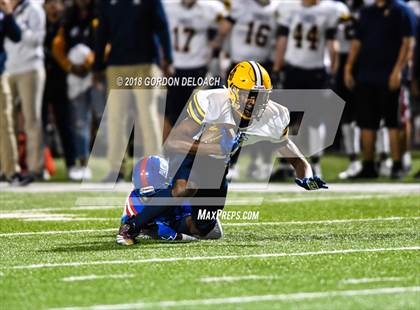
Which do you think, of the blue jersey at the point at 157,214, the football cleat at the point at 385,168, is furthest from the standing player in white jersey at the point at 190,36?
the blue jersey at the point at 157,214

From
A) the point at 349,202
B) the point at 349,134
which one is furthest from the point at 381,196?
the point at 349,134

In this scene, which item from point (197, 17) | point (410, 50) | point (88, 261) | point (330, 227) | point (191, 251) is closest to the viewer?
point (88, 261)

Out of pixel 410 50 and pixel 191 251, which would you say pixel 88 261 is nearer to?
pixel 191 251

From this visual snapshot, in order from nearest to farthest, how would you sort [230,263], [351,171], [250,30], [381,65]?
[230,263] < [381,65] < [250,30] < [351,171]

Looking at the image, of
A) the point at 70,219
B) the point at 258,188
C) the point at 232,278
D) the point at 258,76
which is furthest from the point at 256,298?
the point at 258,188

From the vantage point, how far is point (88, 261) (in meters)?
6.13

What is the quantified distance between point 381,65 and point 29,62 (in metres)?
3.75

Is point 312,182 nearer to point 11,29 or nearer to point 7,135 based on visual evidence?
point 11,29

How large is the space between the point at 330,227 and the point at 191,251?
163cm

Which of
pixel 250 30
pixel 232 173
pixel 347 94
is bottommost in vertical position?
pixel 232 173

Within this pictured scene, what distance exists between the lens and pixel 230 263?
602 cm

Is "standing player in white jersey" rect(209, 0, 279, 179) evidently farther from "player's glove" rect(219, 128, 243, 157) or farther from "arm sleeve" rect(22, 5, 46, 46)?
"player's glove" rect(219, 128, 243, 157)

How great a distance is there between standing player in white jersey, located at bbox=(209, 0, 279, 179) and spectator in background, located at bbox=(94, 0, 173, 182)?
116 cm

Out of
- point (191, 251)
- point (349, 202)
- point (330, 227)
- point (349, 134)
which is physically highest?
point (191, 251)
